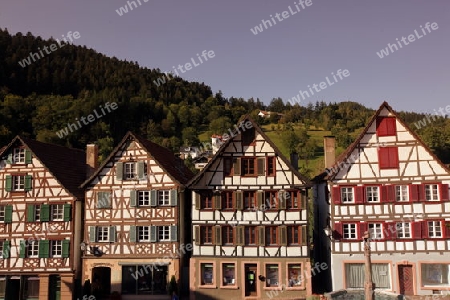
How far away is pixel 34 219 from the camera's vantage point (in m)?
32.5

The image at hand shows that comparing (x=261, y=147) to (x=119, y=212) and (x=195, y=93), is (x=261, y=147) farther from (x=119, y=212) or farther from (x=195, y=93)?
(x=195, y=93)

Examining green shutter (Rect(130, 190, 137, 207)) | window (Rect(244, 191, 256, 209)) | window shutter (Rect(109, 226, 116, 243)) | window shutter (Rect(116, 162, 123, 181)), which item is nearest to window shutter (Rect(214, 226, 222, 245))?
window (Rect(244, 191, 256, 209))

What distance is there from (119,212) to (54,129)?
3041 inches

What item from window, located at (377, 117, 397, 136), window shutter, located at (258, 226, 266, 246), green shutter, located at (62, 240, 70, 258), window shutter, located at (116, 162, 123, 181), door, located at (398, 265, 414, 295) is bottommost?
A: door, located at (398, 265, 414, 295)

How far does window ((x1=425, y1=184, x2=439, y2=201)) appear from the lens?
30000 millimetres

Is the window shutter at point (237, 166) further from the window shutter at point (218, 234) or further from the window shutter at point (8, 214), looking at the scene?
the window shutter at point (8, 214)

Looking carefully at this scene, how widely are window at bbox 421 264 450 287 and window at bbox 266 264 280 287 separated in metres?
9.01

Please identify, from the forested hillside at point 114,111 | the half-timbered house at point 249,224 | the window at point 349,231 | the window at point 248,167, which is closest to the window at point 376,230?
the window at point 349,231

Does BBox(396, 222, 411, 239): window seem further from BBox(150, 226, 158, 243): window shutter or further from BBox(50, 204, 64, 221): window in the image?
BBox(50, 204, 64, 221): window

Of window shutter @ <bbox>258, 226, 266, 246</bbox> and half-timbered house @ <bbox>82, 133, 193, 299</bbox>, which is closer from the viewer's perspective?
window shutter @ <bbox>258, 226, 266, 246</bbox>

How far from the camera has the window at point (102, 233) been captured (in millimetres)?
32125

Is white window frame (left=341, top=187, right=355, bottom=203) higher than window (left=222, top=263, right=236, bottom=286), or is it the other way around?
white window frame (left=341, top=187, right=355, bottom=203)

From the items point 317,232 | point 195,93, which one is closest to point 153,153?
point 317,232

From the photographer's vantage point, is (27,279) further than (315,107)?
No
